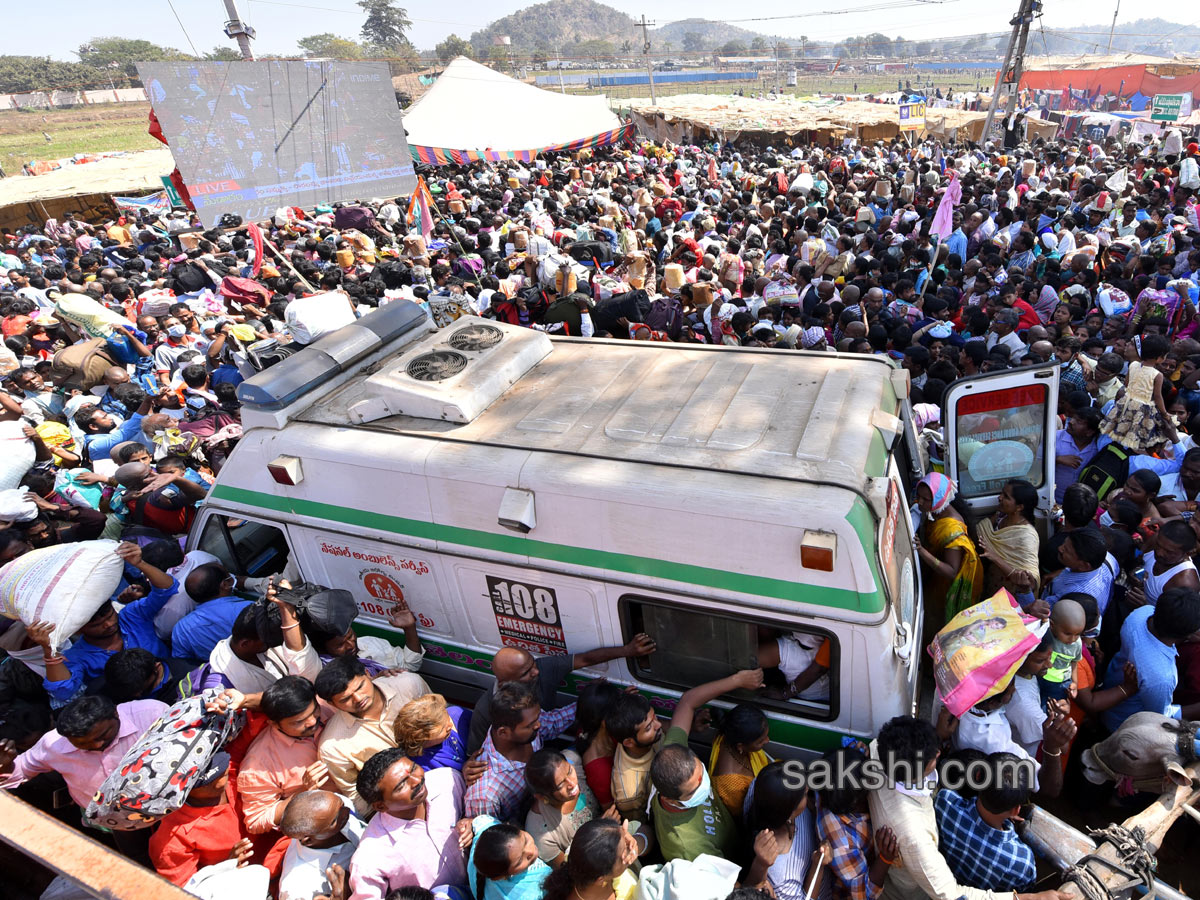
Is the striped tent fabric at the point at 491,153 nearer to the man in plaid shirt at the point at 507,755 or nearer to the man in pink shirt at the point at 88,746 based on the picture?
the man in pink shirt at the point at 88,746

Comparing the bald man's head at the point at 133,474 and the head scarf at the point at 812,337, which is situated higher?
the bald man's head at the point at 133,474

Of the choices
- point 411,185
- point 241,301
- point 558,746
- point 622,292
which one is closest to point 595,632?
point 558,746

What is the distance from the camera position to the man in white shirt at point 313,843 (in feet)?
9.02

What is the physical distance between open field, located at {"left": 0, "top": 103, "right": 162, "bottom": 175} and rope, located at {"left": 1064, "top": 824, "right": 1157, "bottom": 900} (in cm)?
4764

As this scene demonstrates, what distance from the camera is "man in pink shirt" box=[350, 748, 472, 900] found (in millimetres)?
2773

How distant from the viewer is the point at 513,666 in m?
3.25

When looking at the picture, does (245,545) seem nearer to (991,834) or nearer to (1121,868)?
(991,834)

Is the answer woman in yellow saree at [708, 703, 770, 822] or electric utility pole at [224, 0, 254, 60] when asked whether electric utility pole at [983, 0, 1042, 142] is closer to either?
electric utility pole at [224, 0, 254, 60]

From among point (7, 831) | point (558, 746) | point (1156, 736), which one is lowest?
point (558, 746)

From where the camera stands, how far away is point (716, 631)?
314 centimetres

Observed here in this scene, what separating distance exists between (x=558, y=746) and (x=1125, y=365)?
5.99 metres

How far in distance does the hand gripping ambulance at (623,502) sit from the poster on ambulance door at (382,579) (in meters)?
0.01

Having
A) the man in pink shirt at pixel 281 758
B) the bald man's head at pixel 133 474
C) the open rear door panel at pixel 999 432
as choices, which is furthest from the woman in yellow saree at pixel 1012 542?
the bald man's head at pixel 133 474

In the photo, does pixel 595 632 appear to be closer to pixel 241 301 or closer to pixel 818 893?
pixel 818 893
